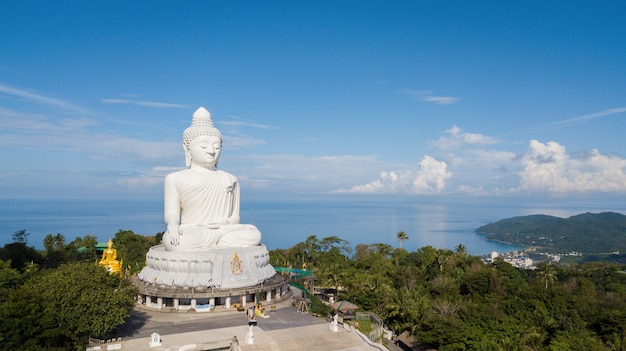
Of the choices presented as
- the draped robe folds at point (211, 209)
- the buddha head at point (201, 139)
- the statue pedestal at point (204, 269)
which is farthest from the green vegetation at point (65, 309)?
the buddha head at point (201, 139)

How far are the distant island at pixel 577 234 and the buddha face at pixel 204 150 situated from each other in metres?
113

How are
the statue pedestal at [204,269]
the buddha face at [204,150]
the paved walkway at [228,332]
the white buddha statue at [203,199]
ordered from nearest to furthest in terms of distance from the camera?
the paved walkway at [228,332], the statue pedestal at [204,269], the white buddha statue at [203,199], the buddha face at [204,150]

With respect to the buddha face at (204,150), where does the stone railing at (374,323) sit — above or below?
below

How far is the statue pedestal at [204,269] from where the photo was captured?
71.6ft

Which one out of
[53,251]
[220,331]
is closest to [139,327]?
[220,331]

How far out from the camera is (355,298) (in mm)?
24984

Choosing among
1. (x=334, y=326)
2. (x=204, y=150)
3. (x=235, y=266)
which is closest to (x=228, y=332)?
(x=334, y=326)

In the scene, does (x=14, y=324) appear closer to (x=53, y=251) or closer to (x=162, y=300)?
(x=162, y=300)

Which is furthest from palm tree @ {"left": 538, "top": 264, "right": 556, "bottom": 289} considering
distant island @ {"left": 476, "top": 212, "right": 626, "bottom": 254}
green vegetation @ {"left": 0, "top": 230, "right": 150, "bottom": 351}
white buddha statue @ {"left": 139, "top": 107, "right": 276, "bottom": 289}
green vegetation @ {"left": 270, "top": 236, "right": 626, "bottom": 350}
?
distant island @ {"left": 476, "top": 212, "right": 626, "bottom": 254}

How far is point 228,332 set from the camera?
18188 mm

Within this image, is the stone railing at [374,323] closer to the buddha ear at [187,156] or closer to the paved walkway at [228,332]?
the paved walkway at [228,332]

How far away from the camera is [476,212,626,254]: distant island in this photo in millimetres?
115644

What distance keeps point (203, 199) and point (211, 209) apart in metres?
0.71

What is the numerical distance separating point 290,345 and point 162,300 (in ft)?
26.0
